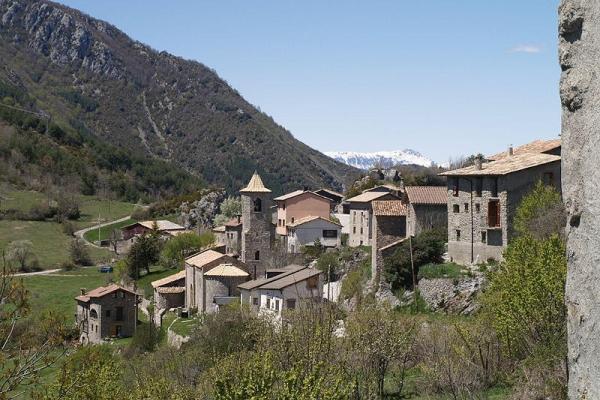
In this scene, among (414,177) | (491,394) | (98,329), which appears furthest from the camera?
(414,177)

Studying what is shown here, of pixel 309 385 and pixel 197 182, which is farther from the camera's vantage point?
pixel 197 182

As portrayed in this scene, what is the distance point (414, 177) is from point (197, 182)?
10580 cm

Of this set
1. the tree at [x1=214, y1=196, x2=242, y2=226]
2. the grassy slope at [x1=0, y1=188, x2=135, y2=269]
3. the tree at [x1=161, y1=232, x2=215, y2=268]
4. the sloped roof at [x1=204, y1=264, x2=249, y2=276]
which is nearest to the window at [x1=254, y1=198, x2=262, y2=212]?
the sloped roof at [x1=204, y1=264, x2=249, y2=276]

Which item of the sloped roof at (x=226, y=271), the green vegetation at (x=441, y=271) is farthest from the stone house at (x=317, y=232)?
the green vegetation at (x=441, y=271)

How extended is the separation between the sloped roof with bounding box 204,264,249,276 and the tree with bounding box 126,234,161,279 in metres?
20.5

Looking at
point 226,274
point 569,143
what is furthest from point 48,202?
point 569,143

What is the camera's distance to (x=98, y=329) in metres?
62.4

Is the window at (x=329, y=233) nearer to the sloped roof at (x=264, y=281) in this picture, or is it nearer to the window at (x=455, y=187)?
the sloped roof at (x=264, y=281)

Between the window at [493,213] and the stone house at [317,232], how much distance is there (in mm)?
28662

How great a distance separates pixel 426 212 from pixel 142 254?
3889 cm

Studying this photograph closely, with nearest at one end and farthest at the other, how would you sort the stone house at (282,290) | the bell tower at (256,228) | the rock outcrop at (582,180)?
the rock outcrop at (582,180), the stone house at (282,290), the bell tower at (256,228)

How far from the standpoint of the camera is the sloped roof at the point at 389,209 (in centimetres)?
4719

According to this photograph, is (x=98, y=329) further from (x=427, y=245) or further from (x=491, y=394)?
(x=491, y=394)

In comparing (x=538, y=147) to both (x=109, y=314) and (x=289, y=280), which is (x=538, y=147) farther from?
(x=109, y=314)
